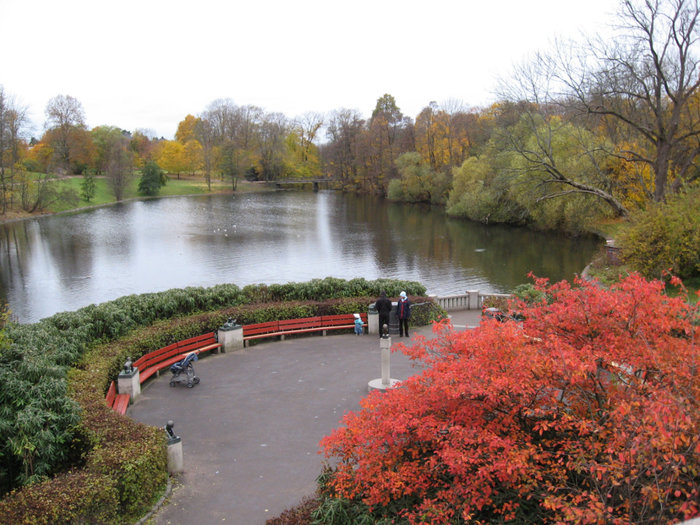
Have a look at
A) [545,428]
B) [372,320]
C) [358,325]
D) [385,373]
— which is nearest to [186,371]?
[385,373]

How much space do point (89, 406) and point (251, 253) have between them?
3094 cm

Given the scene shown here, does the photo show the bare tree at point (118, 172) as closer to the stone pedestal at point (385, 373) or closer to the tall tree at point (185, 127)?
the tall tree at point (185, 127)

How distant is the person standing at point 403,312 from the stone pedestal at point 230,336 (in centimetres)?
452

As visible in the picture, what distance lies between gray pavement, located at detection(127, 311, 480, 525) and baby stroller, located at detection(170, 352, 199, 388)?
0.18m

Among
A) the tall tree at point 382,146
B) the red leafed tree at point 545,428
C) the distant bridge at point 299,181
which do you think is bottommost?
the red leafed tree at point 545,428

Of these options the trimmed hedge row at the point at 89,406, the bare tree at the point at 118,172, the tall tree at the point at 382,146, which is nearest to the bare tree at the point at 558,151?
the trimmed hedge row at the point at 89,406

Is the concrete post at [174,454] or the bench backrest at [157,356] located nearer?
the concrete post at [174,454]

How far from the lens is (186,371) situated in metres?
12.5

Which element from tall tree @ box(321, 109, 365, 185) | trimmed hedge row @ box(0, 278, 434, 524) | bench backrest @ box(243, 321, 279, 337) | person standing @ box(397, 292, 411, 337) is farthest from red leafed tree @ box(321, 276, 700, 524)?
tall tree @ box(321, 109, 365, 185)

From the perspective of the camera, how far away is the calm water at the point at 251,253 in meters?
30.6

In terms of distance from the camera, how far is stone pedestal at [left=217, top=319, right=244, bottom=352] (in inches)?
575

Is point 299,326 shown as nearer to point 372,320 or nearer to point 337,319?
point 337,319

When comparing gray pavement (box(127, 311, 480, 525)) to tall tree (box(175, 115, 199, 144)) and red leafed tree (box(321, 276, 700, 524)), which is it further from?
tall tree (box(175, 115, 199, 144))

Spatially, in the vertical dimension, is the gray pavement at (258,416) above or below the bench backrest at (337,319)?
below
